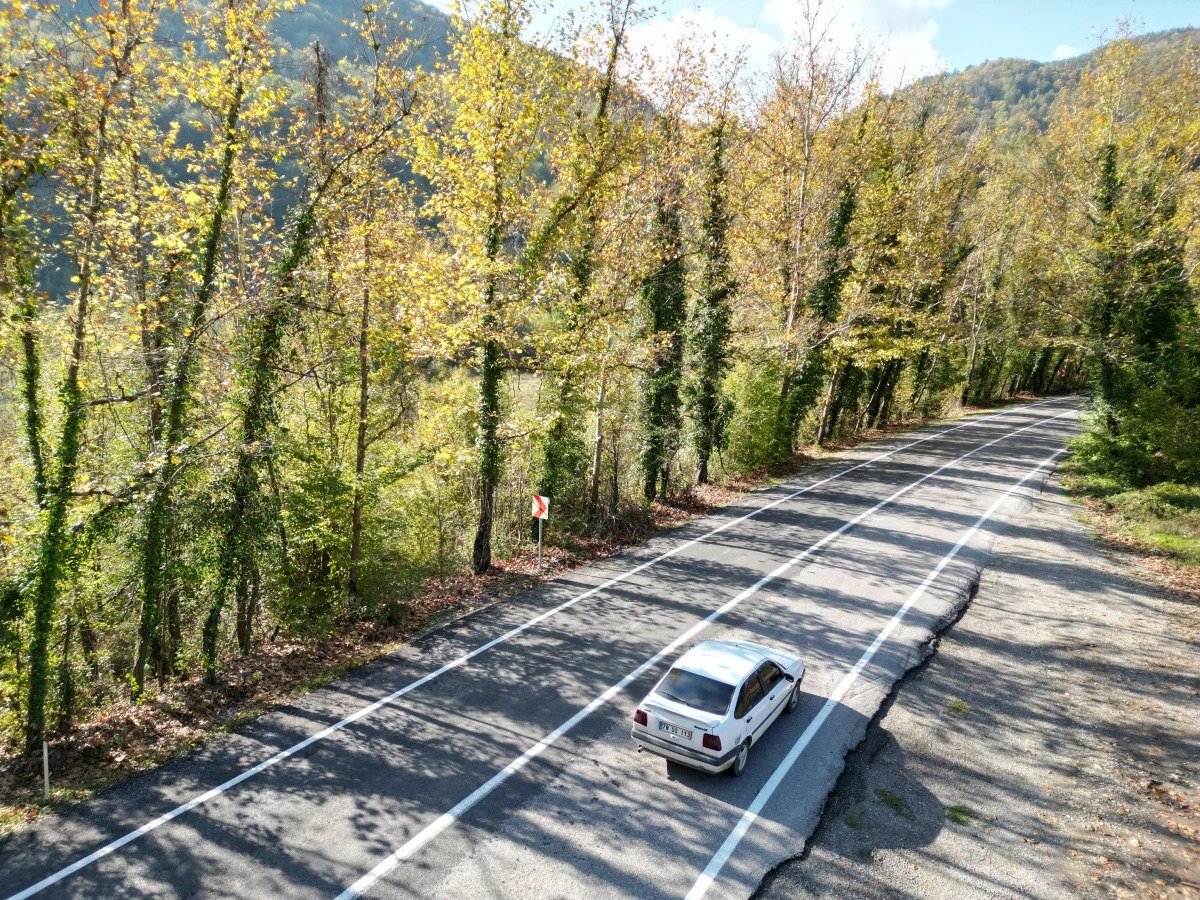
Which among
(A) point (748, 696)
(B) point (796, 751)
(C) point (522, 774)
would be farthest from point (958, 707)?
(C) point (522, 774)

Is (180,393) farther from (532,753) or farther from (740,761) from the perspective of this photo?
(740,761)

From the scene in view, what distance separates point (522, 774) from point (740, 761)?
10.5 feet

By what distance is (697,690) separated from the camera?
30.5 ft

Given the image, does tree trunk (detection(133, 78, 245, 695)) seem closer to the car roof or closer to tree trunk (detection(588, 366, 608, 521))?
the car roof

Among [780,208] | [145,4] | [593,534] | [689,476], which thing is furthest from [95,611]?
[780,208]

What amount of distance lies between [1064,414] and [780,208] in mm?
33975

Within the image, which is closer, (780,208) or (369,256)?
(369,256)

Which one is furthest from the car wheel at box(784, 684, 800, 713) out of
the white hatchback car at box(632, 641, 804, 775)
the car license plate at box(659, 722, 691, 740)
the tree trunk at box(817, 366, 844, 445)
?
the tree trunk at box(817, 366, 844, 445)

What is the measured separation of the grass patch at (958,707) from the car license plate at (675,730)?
534 centimetres

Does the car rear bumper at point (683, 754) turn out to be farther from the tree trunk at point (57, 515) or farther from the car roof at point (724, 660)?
the tree trunk at point (57, 515)

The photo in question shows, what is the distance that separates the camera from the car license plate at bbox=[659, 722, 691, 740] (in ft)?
28.8

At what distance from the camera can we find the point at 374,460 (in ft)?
54.1

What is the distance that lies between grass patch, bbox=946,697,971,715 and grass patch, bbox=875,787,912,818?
2.84 metres

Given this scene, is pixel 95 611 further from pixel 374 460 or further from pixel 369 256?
pixel 369 256
